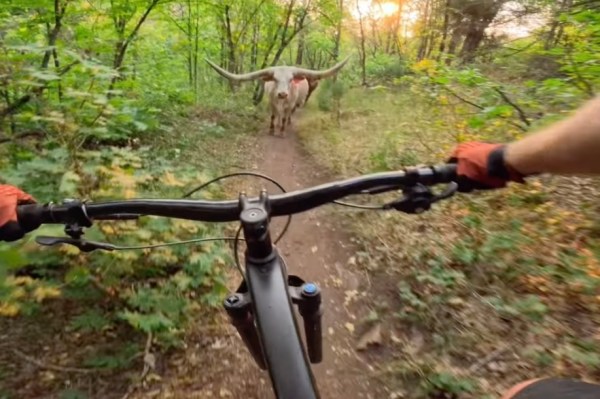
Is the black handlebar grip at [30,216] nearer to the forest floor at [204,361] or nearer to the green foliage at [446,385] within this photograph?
the forest floor at [204,361]

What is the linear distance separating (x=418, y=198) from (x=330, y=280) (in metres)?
3.43

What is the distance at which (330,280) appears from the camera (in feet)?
16.8

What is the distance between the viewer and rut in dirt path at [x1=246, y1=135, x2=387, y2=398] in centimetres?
360

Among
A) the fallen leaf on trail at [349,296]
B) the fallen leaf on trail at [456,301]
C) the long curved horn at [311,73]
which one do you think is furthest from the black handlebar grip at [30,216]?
the long curved horn at [311,73]

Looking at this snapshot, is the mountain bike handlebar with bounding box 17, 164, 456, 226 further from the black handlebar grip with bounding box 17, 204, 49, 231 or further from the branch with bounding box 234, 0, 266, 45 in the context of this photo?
the branch with bounding box 234, 0, 266, 45

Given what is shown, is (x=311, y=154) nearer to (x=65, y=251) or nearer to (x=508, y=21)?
(x=508, y=21)

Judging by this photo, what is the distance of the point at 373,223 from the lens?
19.9ft

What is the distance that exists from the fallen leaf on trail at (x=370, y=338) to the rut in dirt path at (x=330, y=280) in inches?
3.1

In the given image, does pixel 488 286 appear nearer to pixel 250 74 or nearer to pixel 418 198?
pixel 418 198

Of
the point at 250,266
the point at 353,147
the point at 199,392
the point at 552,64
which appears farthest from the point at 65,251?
the point at 552,64

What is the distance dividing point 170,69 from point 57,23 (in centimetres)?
684

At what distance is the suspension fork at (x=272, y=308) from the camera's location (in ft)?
4.00

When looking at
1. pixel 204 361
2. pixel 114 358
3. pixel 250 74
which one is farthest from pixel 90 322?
pixel 250 74

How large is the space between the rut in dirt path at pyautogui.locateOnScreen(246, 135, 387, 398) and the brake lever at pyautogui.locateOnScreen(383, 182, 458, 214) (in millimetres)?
2188
